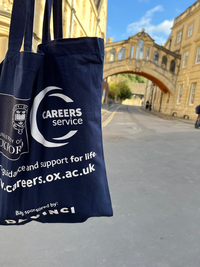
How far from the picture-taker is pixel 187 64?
77.5 ft

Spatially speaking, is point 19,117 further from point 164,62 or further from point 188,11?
point 188,11

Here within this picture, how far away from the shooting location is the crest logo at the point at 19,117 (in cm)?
97

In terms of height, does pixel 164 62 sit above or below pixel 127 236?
above

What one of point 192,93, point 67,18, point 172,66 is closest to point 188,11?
point 172,66

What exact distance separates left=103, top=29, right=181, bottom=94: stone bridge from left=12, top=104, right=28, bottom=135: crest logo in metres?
26.3

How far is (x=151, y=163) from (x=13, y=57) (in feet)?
11.8

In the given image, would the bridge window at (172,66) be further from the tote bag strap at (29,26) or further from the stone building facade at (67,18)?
the tote bag strap at (29,26)

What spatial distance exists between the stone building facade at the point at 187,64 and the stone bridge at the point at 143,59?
109cm

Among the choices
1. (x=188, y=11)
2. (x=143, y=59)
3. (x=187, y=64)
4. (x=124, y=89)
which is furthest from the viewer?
(x=124, y=89)

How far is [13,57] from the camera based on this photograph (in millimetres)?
990

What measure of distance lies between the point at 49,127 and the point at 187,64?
26254mm

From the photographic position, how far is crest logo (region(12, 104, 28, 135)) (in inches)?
38.2

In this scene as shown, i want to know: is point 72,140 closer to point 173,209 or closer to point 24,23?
point 24,23

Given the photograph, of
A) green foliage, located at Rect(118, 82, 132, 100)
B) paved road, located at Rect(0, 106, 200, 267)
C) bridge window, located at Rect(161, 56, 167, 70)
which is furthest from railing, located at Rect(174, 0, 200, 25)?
green foliage, located at Rect(118, 82, 132, 100)
